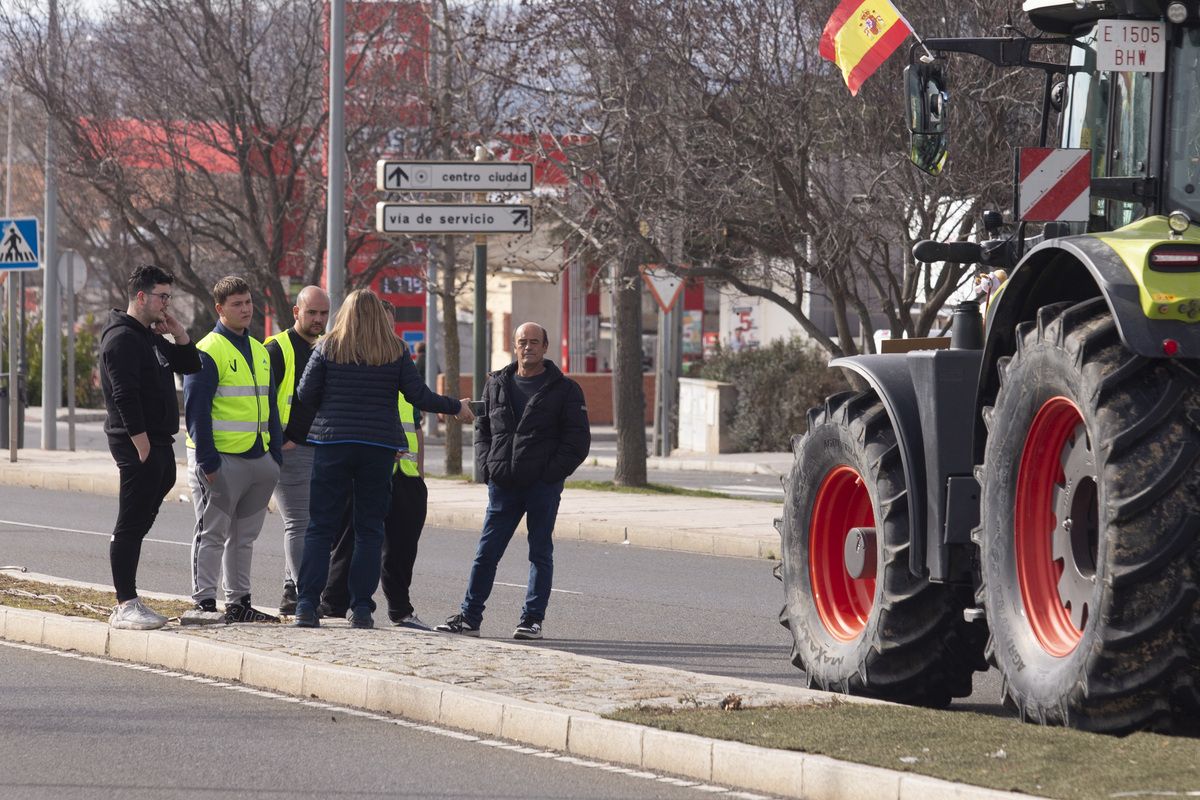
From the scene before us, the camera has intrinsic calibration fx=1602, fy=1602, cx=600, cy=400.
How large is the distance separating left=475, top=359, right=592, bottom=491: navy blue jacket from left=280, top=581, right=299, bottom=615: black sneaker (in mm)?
1283

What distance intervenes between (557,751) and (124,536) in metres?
3.25

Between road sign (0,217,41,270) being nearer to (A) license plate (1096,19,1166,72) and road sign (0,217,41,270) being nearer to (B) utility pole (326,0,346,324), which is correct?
(B) utility pole (326,0,346,324)

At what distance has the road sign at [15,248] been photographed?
21375 millimetres

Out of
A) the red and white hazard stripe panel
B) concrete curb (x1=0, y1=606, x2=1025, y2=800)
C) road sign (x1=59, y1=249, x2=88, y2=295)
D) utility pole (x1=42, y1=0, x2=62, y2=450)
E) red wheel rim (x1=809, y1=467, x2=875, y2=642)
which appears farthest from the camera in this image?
road sign (x1=59, y1=249, x2=88, y2=295)

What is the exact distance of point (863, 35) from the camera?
1261 centimetres

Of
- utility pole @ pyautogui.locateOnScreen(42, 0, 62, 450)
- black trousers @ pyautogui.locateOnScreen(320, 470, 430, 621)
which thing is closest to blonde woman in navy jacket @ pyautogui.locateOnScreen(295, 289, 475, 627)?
black trousers @ pyautogui.locateOnScreen(320, 470, 430, 621)

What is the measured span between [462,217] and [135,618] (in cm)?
884

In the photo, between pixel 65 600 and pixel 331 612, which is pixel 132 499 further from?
pixel 331 612

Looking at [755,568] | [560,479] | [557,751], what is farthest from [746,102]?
[557,751]

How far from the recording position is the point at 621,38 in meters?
15.8

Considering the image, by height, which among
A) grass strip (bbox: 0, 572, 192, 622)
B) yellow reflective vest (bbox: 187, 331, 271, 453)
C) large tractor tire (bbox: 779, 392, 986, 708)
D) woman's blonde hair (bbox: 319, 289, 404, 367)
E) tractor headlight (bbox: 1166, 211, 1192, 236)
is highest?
tractor headlight (bbox: 1166, 211, 1192, 236)

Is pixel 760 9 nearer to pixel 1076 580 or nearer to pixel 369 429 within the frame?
pixel 369 429

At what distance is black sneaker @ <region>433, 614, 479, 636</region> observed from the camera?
352 inches

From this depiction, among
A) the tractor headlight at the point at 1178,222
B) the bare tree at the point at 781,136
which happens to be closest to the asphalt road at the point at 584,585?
the tractor headlight at the point at 1178,222
